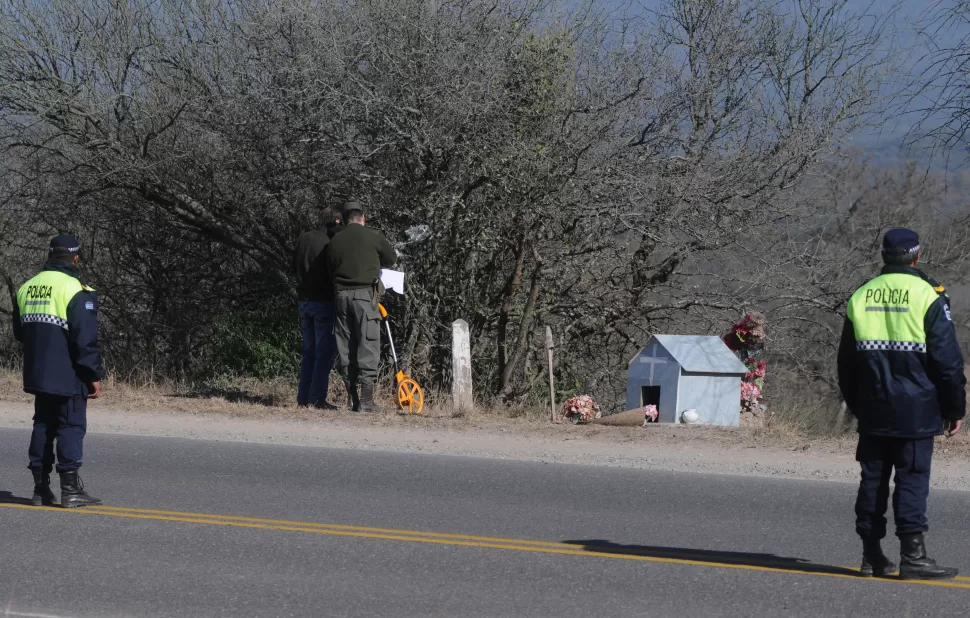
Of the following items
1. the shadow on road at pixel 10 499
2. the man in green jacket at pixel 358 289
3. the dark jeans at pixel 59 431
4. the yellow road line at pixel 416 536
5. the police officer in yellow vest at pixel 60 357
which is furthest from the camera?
the man in green jacket at pixel 358 289

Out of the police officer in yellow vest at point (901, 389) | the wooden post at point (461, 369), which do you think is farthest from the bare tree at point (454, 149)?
the police officer in yellow vest at point (901, 389)

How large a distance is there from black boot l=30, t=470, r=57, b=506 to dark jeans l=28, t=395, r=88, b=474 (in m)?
0.06

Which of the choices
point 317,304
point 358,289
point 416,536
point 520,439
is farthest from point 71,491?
point 317,304

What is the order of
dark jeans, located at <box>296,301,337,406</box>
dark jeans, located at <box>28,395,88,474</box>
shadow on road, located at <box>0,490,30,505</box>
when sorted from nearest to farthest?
dark jeans, located at <box>28,395,88,474</box>, shadow on road, located at <box>0,490,30,505</box>, dark jeans, located at <box>296,301,337,406</box>

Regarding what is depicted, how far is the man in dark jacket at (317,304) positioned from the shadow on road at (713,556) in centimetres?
627

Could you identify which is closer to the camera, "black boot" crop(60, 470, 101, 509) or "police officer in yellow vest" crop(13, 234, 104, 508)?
"police officer in yellow vest" crop(13, 234, 104, 508)

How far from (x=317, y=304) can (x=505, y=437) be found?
2.70 metres

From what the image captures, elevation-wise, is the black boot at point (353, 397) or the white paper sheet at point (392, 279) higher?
the white paper sheet at point (392, 279)

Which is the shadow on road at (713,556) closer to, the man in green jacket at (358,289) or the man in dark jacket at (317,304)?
the man in green jacket at (358,289)

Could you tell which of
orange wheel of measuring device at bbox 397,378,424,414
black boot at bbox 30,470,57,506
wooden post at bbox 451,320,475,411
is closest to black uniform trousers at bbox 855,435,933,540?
black boot at bbox 30,470,57,506

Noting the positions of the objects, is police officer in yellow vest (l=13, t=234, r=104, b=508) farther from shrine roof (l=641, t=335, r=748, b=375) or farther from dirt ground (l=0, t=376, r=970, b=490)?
shrine roof (l=641, t=335, r=748, b=375)

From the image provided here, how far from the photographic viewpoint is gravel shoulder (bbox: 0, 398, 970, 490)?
10.1 metres

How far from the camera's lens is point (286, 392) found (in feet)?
47.9

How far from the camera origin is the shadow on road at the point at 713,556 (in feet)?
21.2
